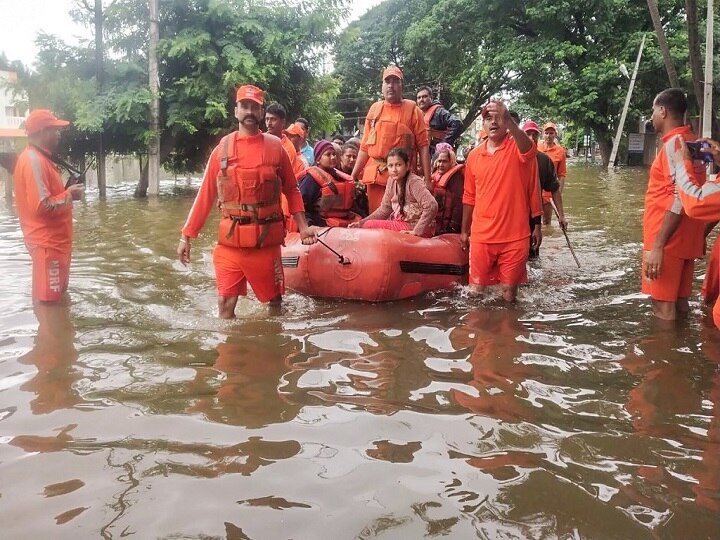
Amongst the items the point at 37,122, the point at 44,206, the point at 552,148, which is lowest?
the point at 44,206

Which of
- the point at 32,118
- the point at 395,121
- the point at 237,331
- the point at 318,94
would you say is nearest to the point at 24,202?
the point at 32,118

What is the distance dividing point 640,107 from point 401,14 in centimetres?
1482

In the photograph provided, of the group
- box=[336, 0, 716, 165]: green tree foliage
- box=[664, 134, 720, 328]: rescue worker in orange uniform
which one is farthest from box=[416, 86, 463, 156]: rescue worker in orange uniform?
box=[336, 0, 716, 165]: green tree foliage

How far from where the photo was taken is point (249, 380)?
3.71 metres

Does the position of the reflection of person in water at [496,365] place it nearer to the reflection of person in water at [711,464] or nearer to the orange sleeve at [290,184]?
the reflection of person in water at [711,464]

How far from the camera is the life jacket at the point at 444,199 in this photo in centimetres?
657

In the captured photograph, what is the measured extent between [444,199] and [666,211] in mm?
2724

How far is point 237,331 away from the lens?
4695mm

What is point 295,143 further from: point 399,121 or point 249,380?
point 249,380

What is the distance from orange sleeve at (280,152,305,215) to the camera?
493cm

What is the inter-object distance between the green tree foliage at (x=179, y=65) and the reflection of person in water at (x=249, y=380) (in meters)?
13.0

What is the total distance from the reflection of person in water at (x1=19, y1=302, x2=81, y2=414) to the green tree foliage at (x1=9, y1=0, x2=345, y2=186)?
11.7 m

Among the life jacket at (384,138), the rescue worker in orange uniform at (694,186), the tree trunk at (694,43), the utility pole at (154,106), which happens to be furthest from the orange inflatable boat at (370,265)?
the utility pole at (154,106)

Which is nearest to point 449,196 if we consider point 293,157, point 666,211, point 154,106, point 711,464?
point 293,157
